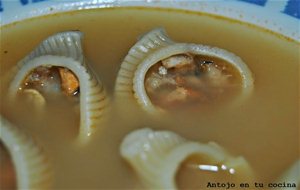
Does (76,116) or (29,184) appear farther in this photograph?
(76,116)

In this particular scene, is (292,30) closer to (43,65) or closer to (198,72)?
(198,72)

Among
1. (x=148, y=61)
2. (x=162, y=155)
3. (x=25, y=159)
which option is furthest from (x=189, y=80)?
(x=25, y=159)

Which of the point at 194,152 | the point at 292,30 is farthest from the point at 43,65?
the point at 292,30

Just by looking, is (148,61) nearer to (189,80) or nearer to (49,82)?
(189,80)

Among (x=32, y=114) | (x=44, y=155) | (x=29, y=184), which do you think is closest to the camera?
(x=29, y=184)

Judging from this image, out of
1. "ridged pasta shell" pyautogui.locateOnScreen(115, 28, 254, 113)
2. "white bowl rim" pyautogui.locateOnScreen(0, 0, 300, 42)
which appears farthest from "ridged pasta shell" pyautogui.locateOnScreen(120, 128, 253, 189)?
"white bowl rim" pyautogui.locateOnScreen(0, 0, 300, 42)

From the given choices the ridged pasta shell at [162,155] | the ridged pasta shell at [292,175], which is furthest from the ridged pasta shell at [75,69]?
the ridged pasta shell at [292,175]
